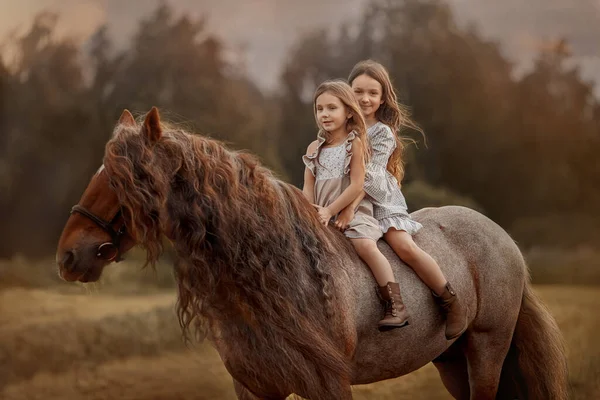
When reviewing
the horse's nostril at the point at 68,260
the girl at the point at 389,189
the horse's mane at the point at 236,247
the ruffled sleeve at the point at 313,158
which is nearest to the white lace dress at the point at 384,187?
the girl at the point at 389,189

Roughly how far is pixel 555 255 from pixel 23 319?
368 centimetres

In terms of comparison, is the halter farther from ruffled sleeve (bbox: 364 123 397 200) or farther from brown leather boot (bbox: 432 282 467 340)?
brown leather boot (bbox: 432 282 467 340)

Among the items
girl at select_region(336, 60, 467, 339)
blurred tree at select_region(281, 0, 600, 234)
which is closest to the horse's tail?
girl at select_region(336, 60, 467, 339)

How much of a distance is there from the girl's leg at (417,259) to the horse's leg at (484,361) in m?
0.47

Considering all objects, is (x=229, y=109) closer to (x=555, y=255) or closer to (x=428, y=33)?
(x=428, y=33)

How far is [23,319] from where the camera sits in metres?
4.84

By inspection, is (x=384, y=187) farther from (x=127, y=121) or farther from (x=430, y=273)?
(x=127, y=121)

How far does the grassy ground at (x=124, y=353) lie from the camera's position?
471 cm

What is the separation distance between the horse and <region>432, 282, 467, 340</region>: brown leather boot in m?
0.04

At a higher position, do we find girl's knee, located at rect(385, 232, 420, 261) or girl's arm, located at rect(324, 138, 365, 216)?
girl's arm, located at rect(324, 138, 365, 216)

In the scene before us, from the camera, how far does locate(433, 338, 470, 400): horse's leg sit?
337 cm

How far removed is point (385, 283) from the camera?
2.64 metres

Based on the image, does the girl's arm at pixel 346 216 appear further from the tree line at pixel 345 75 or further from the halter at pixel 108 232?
the tree line at pixel 345 75

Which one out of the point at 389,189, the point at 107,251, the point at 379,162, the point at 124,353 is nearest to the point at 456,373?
the point at 389,189
